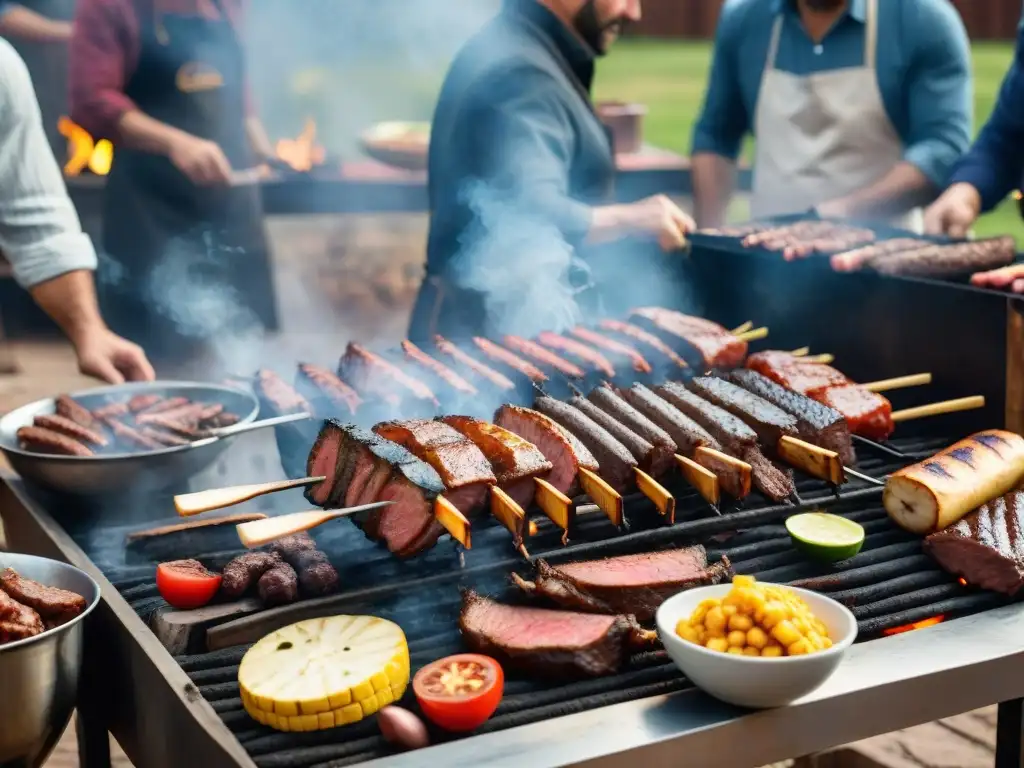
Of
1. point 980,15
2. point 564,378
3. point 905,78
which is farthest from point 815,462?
point 980,15

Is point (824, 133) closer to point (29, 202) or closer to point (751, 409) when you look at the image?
point (751, 409)

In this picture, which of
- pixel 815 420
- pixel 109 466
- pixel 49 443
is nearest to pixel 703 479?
pixel 815 420

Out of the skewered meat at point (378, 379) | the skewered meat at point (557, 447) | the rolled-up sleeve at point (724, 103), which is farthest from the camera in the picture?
the rolled-up sleeve at point (724, 103)

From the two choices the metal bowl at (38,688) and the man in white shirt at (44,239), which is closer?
the metal bowl at (38,688)

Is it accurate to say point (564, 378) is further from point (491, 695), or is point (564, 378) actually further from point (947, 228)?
point (947, 228)

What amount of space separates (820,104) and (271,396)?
4.18 metres

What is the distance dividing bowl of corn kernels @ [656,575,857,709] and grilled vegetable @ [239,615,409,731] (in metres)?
0.61

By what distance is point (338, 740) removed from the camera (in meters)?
2.15

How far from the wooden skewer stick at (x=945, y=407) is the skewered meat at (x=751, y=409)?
547 millimetres

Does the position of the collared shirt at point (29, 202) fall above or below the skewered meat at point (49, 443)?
above

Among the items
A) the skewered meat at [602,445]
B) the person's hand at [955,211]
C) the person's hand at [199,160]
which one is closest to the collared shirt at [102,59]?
the person's hand at [199,160]

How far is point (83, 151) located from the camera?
996 cm

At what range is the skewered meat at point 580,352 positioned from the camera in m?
3.77

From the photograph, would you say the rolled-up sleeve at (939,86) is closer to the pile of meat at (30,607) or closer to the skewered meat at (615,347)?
the skewered meat at (615,347)
